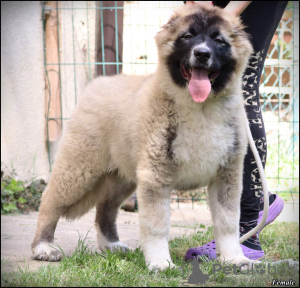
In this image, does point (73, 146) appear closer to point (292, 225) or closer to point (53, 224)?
point (53, 224)

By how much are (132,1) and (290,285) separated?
15.8 ft

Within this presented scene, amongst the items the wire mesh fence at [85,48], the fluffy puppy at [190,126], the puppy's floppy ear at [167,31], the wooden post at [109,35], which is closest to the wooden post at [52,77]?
the wire mesh fence at [85,48]

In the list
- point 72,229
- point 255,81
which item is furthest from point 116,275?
point 72,229

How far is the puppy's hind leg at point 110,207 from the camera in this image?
3.57 meters

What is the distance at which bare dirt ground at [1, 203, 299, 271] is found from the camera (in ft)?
10.9

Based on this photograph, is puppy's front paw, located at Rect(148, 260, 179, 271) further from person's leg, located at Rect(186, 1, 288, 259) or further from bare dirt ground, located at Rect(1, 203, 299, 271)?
bare dirt ground, located at Rect(1, 203, 299, 271)

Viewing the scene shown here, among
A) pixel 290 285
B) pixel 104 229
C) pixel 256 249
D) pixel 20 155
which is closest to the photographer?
pixel 290 285

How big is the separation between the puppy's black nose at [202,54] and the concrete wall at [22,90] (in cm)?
336

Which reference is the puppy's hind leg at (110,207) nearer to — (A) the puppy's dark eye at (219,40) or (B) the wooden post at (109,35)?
(A) the puppy's dark eye at (219,40)

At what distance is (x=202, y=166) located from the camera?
2803mm

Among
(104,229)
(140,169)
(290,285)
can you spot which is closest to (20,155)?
(104,229)

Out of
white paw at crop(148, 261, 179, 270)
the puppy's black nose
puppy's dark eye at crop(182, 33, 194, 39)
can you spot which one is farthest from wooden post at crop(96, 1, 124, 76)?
white paw at crop(148, 261, 179, 270)

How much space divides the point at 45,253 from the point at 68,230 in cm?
108

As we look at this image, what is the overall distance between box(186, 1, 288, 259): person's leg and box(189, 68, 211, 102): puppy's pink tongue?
64 centimetres
